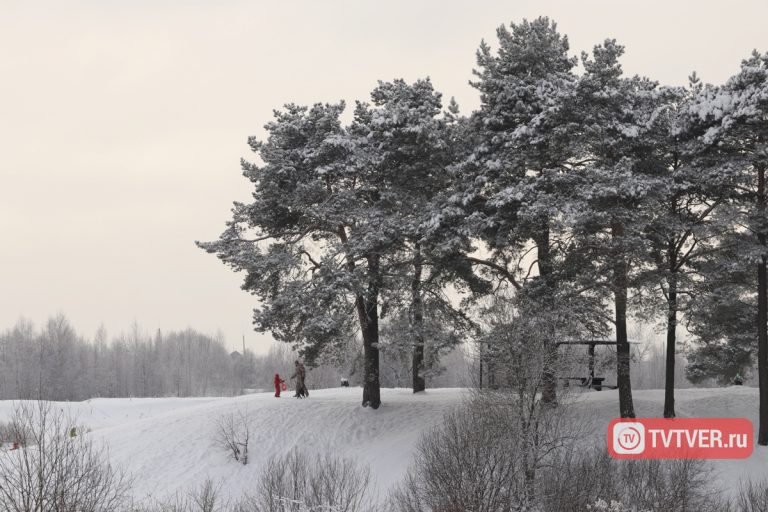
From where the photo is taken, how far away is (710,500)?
1659 centimetres

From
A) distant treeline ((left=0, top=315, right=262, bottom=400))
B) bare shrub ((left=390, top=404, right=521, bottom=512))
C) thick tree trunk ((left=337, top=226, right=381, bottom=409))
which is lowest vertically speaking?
distant treeline ((left=0, top=315, right=262, bottom=400))

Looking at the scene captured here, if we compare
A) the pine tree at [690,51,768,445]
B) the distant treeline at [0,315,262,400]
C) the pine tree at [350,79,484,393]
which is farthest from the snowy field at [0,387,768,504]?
the distant treeline at [0,315,262,400]

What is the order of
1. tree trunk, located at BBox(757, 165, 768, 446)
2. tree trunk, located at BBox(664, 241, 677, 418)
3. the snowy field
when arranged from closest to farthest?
tree trunk, located at BBox(757, 165, 768, 446), the snowy field, tree trunk, located at BBox(664, 241, 677, 418)

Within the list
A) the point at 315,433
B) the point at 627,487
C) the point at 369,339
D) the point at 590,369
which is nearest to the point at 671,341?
the point at 590,369

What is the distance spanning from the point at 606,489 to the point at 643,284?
755 cm

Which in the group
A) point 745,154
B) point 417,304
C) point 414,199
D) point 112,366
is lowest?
point 112,366

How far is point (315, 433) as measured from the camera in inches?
960

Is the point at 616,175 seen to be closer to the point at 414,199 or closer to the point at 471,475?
the point at 414,199

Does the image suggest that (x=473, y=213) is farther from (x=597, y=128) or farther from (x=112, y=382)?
(x=112, y=382)

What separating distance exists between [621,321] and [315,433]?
1116 centimetres

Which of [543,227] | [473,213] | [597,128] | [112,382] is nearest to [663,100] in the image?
[597,128]

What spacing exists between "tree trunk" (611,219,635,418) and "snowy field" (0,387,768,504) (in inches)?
42.5

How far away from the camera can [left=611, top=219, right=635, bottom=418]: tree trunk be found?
21109 mm

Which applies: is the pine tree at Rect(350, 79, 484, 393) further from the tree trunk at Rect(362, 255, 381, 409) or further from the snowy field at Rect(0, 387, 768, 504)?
the snowy field at Rect(0, 387, 768, 504)
